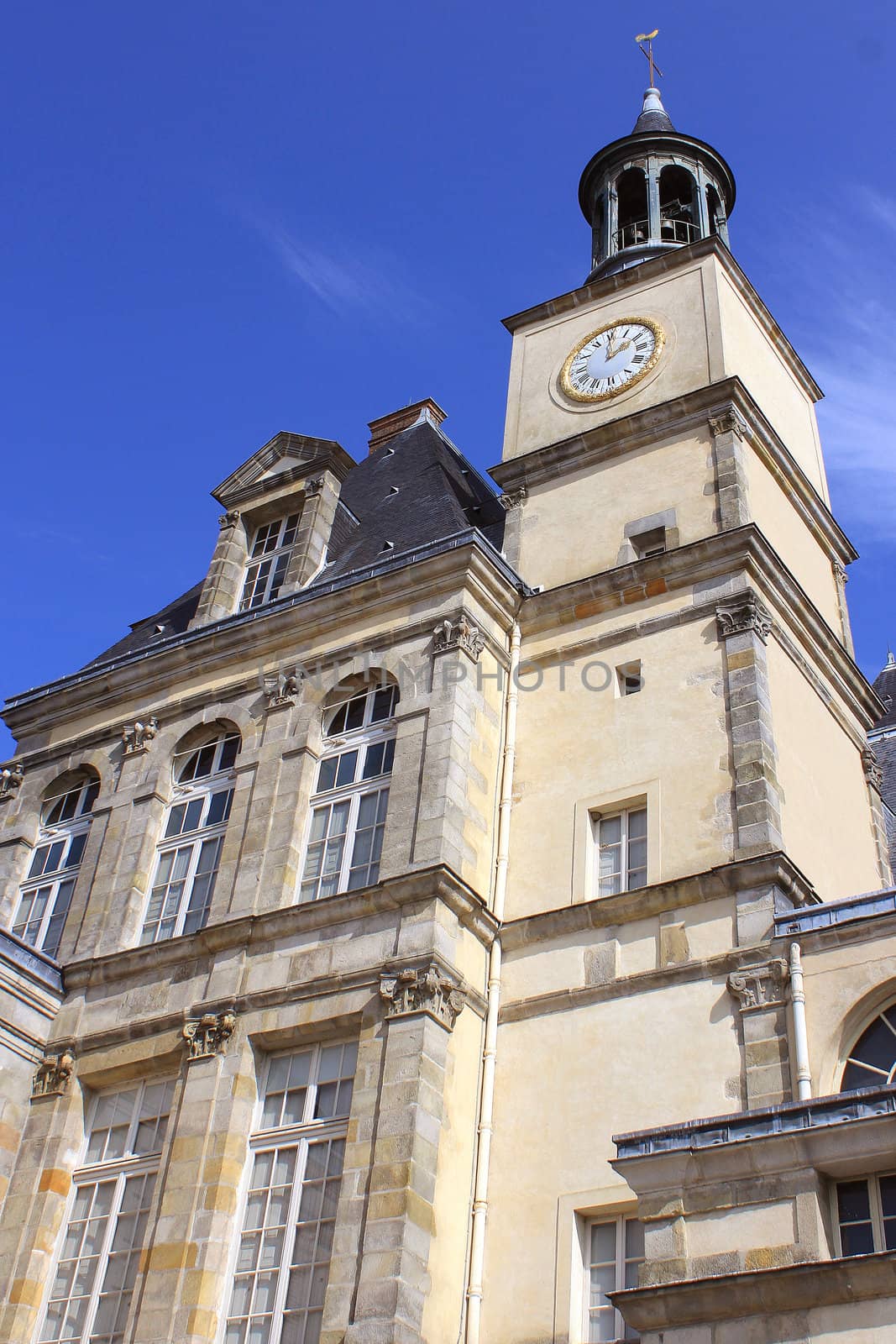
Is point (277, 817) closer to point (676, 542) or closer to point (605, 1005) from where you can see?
point (605, 1005)

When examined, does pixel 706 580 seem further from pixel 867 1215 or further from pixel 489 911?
pixel 867 1215

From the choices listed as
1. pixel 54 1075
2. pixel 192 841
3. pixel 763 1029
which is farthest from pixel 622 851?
pixel 54 1075

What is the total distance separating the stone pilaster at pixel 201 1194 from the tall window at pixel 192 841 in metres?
2.13

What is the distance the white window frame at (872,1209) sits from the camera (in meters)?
11.7

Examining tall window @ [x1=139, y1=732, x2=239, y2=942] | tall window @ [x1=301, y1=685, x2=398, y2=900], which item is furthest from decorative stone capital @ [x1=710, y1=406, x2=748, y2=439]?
tall window @ [x1=139, y1=732, x2=239, y2=942]

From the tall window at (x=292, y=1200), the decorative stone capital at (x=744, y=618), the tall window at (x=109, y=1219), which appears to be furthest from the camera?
the decorative stone capital at (x=744, y=618)

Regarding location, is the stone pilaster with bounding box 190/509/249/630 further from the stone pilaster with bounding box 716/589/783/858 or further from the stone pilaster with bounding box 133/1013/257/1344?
the stone pilaster with bounding box 716/589/783/858

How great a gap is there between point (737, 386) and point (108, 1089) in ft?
43.3

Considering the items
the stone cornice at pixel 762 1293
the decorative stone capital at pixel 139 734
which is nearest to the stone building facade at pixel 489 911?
the stone cornice at pixel 762 1293

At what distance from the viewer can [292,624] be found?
21203 mm

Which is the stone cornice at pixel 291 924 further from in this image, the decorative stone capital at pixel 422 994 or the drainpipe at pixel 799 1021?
the drainpipe at pixel 799 1021

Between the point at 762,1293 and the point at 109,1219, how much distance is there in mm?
8331

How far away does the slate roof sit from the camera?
23.0 meters

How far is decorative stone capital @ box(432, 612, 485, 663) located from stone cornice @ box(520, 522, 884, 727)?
1.46 m
